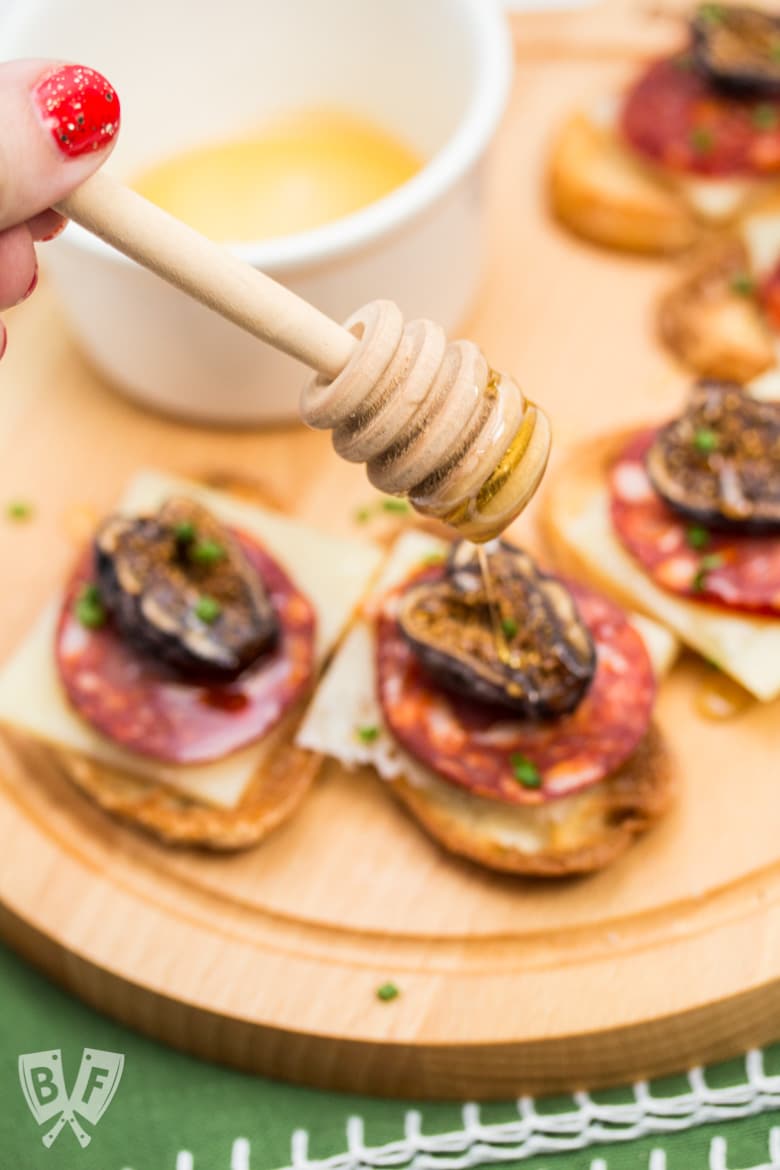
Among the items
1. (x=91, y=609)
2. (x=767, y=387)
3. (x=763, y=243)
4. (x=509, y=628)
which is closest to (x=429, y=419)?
(x=509, y=628)

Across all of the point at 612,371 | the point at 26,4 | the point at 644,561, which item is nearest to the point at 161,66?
the point at 26,4

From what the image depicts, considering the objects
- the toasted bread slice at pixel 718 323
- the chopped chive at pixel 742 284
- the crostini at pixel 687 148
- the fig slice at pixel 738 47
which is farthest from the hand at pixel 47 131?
the fig slice at pixel 738 47

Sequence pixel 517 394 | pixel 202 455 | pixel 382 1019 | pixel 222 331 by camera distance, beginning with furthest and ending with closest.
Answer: pixel 202 455 < pixel 222 331 < pixel 382 1019 < pixel 517 394

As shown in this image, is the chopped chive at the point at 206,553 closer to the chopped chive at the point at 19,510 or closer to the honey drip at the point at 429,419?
the chopped chive at the point at 19,510

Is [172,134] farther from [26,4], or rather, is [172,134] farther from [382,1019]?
[382,1019]

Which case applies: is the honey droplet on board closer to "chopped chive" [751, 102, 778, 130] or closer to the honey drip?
Result: the honey drip

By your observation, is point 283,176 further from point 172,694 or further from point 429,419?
→ point 429,419
